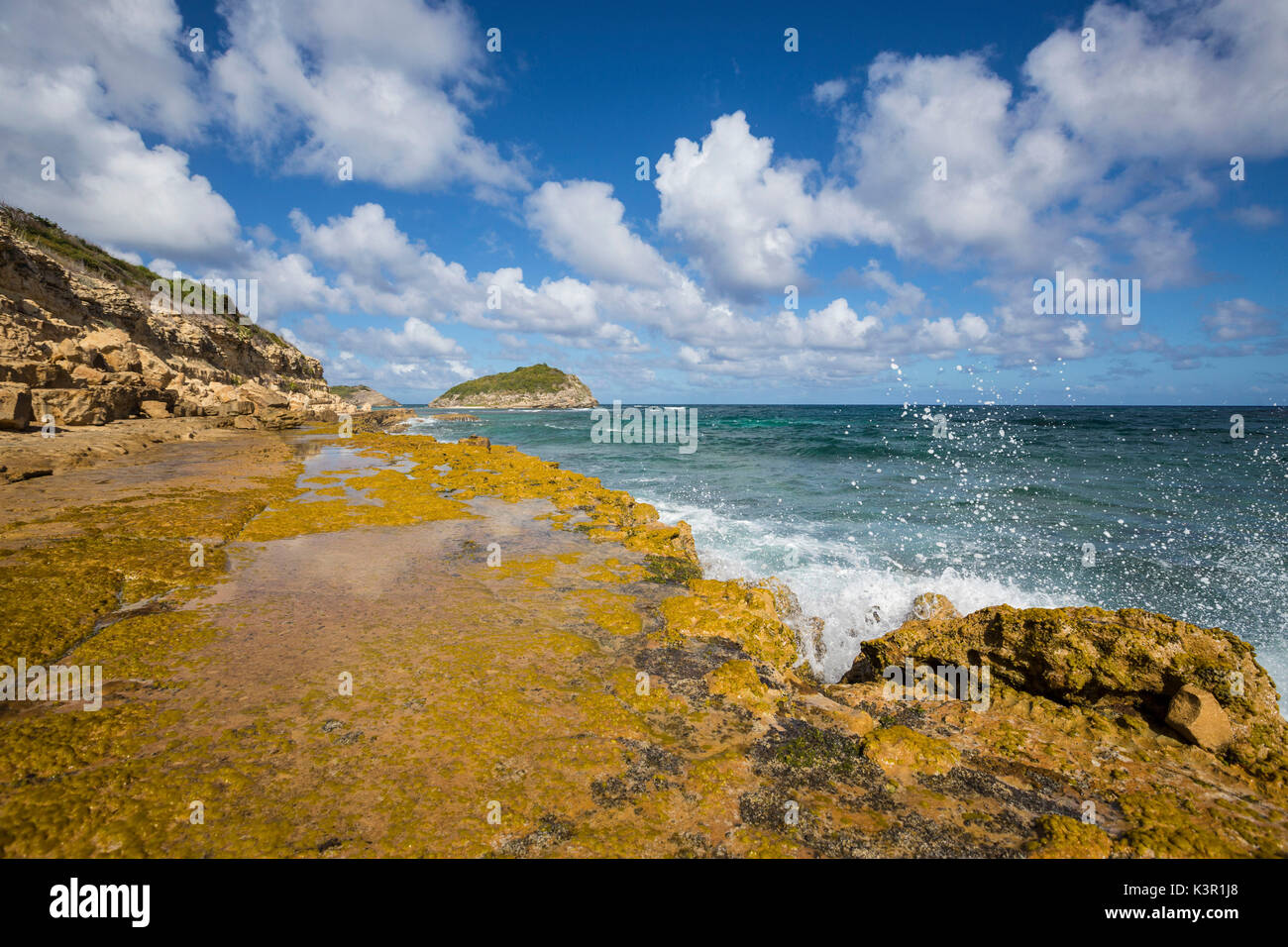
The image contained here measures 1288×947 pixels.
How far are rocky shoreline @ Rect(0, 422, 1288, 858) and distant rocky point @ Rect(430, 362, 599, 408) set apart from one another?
171592mm

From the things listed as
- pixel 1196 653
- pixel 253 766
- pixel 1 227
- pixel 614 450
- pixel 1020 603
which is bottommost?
pixel 1020 603

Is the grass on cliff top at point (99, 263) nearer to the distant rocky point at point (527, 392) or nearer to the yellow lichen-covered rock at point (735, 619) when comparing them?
the yellow lichen-covered rock at point (735, 619)

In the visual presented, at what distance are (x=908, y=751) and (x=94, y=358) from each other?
1611 inches

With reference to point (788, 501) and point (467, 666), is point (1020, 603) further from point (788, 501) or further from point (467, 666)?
point (467, 666)

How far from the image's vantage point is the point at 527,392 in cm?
17775

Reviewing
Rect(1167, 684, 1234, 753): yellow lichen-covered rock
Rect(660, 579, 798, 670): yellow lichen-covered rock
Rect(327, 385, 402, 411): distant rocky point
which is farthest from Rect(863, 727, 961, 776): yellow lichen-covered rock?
Rect(327, 385, 402, 411): distant rocky point

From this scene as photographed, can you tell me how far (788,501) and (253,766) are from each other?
18.4 meters

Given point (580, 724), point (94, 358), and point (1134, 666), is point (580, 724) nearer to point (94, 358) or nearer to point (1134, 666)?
point (1134, 666)

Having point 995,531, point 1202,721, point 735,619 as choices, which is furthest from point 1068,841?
point 995,531

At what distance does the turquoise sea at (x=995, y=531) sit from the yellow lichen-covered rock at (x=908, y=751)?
400cm

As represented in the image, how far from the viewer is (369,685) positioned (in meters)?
5.12

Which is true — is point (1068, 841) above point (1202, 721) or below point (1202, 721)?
below

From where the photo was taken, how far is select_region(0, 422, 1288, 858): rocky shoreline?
344 cm
